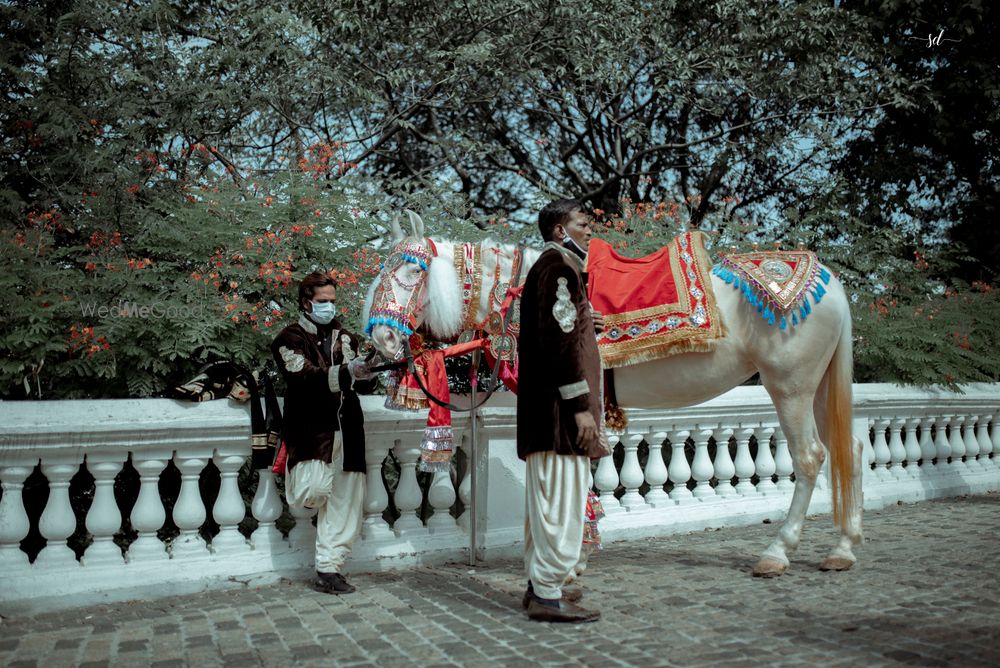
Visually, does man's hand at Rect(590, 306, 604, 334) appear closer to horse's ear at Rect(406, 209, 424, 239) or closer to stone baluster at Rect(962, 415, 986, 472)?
horse's ear at Rect(406, 209, 424, 239)

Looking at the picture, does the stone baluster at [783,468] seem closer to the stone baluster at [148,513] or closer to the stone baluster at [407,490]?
the stone baluster at [407,490]

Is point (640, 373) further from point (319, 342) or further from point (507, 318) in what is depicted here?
point (319, 342)

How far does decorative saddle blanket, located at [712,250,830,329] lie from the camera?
4.84 m

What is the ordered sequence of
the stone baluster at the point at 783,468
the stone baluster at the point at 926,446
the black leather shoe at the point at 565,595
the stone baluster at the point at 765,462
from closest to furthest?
the black leather shoe at the point at 565,595
the stone baluster at the point at 765,462
the stone baluster at the point at 783,468
the stone baluster at the point at 926,446

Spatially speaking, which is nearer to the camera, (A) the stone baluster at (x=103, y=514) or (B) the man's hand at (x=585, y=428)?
(B) the man's hand at (x=585, y=428)

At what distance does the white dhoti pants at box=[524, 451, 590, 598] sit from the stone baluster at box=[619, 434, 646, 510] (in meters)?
2.15

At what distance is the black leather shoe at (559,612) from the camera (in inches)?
152

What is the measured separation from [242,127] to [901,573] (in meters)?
8.19

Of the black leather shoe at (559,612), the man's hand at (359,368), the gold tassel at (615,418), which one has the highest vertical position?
the man's hand at (359,368)

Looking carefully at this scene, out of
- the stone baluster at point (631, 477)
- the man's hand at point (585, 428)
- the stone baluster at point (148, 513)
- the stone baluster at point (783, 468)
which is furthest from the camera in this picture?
the stone baluster at point (783, 468)

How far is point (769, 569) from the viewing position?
4.78 meters

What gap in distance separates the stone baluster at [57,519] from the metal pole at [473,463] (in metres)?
2.14

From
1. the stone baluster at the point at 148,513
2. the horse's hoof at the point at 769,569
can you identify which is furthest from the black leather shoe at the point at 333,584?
the horse's hoof at the point at 769,569
